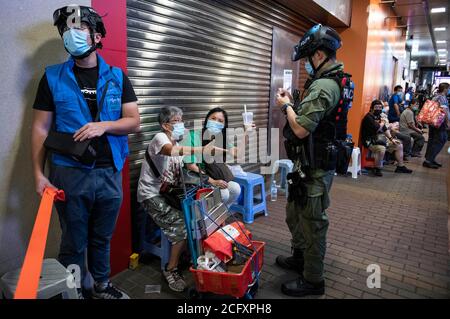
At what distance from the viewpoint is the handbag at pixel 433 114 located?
23.3 feet

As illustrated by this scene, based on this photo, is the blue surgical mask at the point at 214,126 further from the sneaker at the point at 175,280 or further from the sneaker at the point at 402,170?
the sneaker at the point at 402,170

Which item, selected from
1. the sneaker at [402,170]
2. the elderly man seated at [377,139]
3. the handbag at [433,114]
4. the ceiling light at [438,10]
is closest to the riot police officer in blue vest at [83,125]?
the elderly man seated at [377,139]

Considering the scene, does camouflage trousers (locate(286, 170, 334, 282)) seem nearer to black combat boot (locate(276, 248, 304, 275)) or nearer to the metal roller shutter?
black combat boot (locate(276, 248, 304, 275))

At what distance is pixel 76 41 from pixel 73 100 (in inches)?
13.5

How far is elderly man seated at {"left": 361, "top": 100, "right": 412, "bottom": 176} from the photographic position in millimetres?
6875

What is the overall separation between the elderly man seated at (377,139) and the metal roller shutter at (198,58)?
A: 2750 millimetres

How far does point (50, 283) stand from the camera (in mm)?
1733

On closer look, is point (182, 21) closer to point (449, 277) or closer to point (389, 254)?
point (389, 254)

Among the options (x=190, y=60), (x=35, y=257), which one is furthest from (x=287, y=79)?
(x=35, y=257)

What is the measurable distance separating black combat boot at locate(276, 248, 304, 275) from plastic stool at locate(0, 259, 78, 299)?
1.85 m

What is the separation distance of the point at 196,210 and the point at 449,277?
2.53m

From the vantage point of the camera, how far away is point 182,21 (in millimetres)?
3418

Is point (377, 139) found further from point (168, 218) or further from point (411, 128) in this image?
point (168, 218)

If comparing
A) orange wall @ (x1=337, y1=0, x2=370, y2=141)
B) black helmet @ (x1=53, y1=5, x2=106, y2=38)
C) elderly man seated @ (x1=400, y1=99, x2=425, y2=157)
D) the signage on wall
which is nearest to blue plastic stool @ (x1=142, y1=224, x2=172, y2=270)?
black helmet @ (x1=53, y1=5, x2=106, y2=38)
